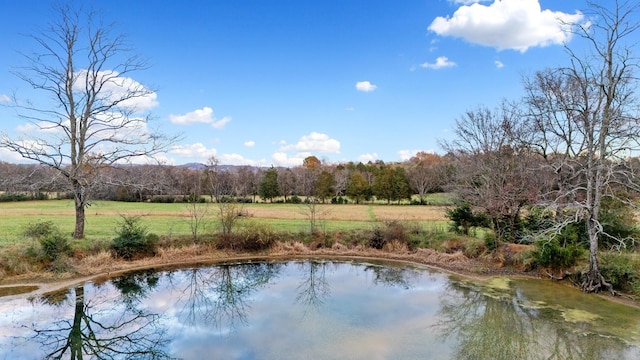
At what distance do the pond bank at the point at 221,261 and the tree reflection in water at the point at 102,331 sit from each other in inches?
66.8

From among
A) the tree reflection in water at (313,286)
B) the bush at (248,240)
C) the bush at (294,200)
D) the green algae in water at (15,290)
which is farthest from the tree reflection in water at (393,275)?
the bush at (294,200)

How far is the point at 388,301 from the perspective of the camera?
11.8 meters

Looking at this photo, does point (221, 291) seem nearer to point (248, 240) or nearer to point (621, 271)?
point (248, 240)

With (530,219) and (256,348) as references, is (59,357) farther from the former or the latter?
(530,219)

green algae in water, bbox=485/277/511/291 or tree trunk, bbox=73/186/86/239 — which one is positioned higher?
tree trunk, bbox=73/186/86/239

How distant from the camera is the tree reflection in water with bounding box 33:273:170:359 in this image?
326 inches

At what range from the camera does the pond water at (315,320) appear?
328 inches

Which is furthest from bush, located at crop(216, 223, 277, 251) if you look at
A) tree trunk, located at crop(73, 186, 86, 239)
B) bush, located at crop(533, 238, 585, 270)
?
bush, located at crop(533, 238, 585, 270)

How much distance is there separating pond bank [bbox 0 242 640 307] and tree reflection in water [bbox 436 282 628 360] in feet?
9.22

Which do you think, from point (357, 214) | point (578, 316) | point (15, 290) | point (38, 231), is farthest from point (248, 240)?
point (357, 214)

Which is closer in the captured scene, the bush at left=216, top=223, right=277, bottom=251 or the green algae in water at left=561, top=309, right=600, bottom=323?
the green algae in water at left=561, top=309, right=600, bottom=323

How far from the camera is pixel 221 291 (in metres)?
12.9

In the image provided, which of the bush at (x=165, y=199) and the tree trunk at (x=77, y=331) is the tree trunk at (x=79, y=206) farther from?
the bush at (x=165, y=199)

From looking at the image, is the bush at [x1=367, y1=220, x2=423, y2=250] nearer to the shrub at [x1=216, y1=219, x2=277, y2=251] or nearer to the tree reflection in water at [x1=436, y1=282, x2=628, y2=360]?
the shrub at [x1=216, y1=219, x2=277, y2=251]
